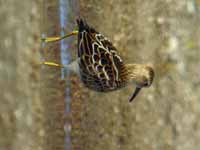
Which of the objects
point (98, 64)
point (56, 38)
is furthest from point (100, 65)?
point (56, 38)

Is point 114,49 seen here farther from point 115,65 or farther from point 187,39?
point 187,39

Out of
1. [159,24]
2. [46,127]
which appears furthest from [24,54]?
[46,127]

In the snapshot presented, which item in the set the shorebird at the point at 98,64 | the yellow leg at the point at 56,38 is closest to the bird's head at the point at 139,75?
the shorebird at the point at 98,64

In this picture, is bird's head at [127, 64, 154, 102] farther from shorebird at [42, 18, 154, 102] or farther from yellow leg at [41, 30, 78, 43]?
yellow leg at [41, 30, 78, 43]

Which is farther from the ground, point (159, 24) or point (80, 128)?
point (159, 24)

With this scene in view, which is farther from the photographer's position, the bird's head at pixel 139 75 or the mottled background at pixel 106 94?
the bird's head at pixel 139 75

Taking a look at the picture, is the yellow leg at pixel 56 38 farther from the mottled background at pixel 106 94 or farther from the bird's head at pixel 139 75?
the bird's head at pixel 139 75

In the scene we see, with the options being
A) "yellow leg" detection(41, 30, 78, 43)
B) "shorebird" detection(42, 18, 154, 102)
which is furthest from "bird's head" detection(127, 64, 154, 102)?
"yellow leg" detection(41, 30, 78, 43)
